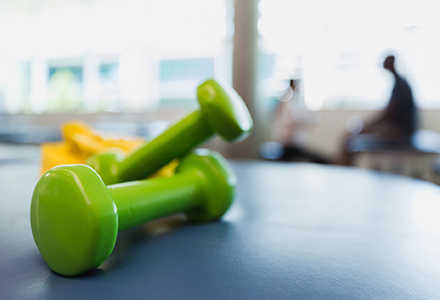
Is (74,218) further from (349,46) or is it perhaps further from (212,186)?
(349,46)

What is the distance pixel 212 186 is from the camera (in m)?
0.54

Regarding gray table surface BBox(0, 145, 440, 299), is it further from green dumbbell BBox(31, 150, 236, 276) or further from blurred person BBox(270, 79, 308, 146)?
blurred person BBox(270, 79, 308, 146)

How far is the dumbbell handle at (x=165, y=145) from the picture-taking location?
52 centimetres

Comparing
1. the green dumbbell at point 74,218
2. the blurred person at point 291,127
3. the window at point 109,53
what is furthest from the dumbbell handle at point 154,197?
the window at point 109,53

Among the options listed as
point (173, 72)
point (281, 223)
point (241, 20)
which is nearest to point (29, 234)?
point (281, 223)

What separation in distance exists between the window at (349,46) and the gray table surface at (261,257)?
335 cm

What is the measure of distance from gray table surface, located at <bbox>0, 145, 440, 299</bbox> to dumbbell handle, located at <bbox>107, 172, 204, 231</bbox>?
0.12ft

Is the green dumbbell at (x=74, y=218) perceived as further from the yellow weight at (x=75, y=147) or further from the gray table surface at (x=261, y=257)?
the yellow weight at (x=75, y=147)

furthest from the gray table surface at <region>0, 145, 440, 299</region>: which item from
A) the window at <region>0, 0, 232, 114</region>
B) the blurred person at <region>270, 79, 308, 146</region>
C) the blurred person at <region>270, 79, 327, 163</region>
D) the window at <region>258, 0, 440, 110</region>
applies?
the window at <region>0, 0, 232, 114</region>

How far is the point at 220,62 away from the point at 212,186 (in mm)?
3971

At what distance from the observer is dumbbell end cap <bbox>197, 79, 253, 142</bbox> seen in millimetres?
459

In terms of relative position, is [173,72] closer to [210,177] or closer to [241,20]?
[241,20]

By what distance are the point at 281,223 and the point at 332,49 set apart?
362 centimetres

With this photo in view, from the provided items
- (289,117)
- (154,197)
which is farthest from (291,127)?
(154,197)
